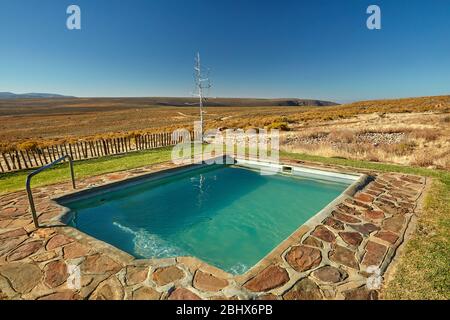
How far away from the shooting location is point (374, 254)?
3287 mm

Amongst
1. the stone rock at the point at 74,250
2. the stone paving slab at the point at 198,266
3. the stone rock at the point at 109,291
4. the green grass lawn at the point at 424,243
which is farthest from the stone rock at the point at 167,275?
the green grass lawn at the point at 424,243

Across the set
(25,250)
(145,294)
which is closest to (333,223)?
(145,294)

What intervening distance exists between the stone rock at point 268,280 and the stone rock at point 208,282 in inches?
10.5

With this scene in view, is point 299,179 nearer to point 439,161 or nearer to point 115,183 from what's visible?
point 439,161

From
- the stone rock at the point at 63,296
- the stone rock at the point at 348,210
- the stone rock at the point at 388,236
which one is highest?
the stone rock at the point at 348,210

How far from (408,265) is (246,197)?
447 cm

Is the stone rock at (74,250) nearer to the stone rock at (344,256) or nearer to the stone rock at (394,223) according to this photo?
the stone rock at (344,256)

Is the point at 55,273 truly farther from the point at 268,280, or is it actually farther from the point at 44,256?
the point at 268,280

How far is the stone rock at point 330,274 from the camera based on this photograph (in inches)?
112

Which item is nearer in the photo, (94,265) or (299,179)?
(94,265)

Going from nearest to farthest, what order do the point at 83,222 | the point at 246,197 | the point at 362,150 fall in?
the point at 83,222 < the point at 246,197 < the point at 362,150

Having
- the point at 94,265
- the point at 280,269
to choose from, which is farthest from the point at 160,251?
the point at 280,269
